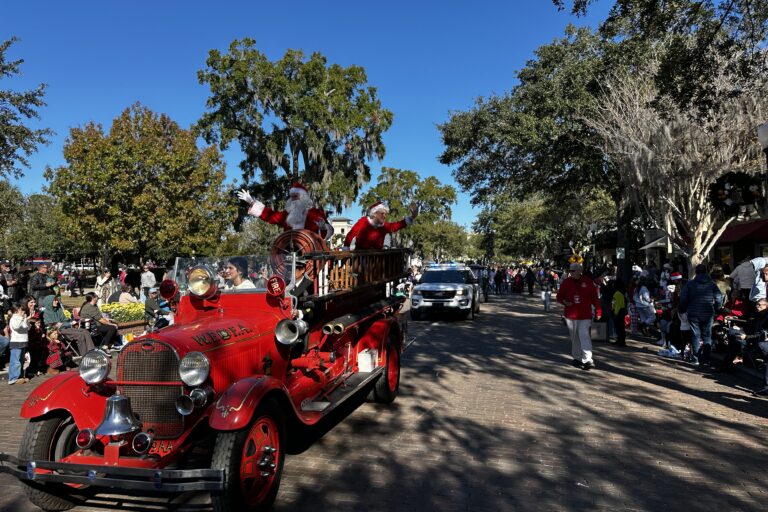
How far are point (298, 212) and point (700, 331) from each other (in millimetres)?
7407

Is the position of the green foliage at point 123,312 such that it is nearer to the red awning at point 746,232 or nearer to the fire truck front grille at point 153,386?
the fire truck front grille at point 153,386

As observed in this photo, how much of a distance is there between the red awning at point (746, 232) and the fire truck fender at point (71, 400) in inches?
780

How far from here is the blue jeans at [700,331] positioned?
9141 millimetres

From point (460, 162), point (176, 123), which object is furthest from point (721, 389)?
point (176, 123)

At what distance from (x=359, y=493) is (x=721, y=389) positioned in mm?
6102

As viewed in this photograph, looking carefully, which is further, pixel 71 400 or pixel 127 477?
pixel 71 400

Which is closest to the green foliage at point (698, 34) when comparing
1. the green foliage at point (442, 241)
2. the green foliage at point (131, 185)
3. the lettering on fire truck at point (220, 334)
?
the lettering on fire truck at point (220, 334)

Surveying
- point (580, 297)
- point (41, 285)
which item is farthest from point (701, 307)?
point (41, 285)

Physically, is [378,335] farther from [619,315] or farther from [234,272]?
[619,315]

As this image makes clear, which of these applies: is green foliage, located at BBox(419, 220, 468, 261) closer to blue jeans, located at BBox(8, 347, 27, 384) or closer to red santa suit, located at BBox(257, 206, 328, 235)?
blue jeans, located at BBox(8, 347, 27, 384)

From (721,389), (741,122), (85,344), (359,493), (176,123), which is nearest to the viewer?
(359,493)

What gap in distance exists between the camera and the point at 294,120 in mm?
27594

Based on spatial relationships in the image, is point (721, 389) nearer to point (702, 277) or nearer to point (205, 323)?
point (702, 277)

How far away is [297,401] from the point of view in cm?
475
